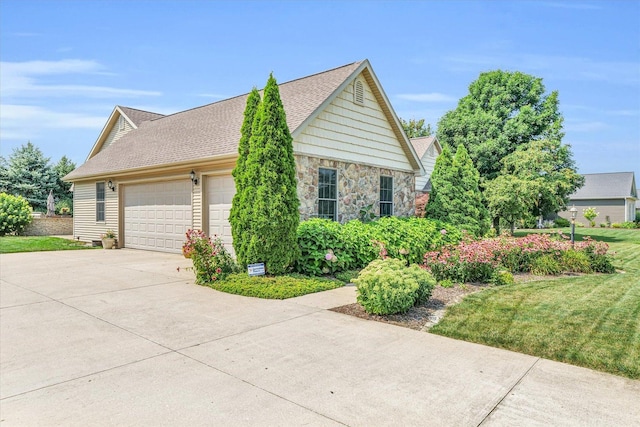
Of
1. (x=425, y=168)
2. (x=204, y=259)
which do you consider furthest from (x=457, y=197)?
(x=425, y=168)

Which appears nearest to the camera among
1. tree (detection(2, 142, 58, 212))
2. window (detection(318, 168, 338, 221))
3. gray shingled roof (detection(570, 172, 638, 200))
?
window (detection(318, 168, 338, 221))

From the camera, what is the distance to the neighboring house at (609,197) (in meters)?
36.5

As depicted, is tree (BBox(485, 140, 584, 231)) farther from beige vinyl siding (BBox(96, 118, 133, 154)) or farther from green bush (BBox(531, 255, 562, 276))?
beige vinyl siding (BBox(96, 118, 133, 154))

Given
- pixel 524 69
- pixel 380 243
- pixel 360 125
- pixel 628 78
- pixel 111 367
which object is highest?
pixel 524 69

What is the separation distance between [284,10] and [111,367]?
31.6 ft

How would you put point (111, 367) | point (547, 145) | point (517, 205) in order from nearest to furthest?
point (111, 367), point (517, 205), point (547, 145)

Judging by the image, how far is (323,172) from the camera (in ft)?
34.8

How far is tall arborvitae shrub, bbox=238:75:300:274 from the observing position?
24.9 ft

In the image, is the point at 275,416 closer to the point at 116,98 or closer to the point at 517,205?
the point at 517,205

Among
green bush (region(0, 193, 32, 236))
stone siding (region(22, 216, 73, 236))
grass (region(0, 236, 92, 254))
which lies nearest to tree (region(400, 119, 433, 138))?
stone siding (region(22, 216, 73, 236))

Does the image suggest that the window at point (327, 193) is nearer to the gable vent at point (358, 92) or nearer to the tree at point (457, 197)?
the gable vent at point (358, 92)

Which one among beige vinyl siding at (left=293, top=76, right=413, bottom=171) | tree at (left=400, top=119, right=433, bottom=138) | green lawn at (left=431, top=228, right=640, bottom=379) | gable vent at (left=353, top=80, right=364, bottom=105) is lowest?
green lawn at (left=431, top=228, right=640, bottom=379)

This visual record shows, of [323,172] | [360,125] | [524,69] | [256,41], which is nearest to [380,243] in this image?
[323,172]

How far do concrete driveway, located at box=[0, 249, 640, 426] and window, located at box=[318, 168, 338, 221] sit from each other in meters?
4.92
